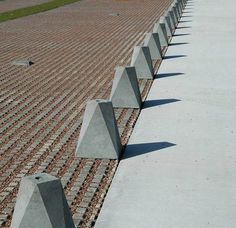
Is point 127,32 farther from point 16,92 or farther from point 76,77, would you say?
point 16,92

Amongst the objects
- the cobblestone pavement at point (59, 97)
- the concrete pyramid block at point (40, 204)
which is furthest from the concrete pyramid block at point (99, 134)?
the concrete pyramid block at point (40, 204)

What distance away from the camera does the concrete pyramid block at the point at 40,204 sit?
4.39 meters

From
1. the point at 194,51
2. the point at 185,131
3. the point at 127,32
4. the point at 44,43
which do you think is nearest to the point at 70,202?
the point at 185,131

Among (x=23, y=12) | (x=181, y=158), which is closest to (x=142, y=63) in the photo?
(x=181, y=158)

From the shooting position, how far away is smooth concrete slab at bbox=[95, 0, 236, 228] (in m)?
5.38

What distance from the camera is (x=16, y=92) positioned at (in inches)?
431

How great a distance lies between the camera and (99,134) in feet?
22.9

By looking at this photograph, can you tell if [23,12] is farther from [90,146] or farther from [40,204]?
[40,204]

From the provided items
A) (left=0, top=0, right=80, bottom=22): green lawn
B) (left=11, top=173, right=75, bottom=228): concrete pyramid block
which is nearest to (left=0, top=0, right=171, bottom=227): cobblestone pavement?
(left=11, top=173, right=75, bottom=228): concrete pyramid block

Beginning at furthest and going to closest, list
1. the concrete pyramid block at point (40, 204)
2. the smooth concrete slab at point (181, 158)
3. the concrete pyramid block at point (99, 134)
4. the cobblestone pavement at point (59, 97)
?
the concrete pyramid block at point (99, 134)
the cobblestone pavement at point (59, 97)
the smooth concrete slab at point (181, 158)
the concrete pyramid block at point (40, 204)

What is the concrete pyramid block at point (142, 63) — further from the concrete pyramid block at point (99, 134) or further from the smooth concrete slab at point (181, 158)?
the concrete pyramid block at point (99, 134)

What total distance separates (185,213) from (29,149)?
10.1 feet

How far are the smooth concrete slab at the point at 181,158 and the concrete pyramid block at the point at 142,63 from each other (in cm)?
35

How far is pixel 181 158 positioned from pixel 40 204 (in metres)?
3.01
